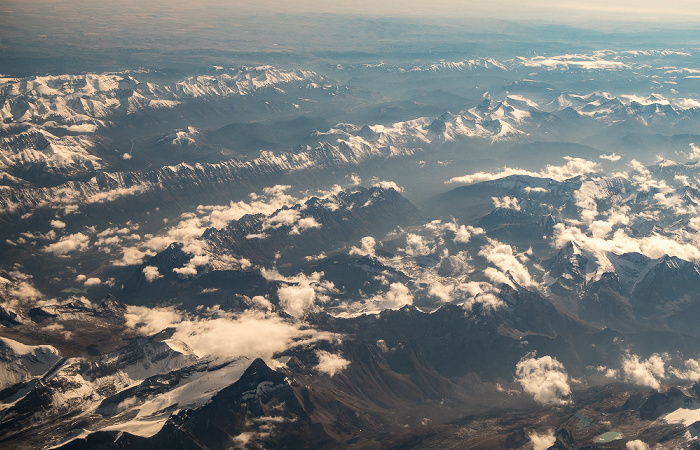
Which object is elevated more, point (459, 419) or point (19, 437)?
point (19, 437)

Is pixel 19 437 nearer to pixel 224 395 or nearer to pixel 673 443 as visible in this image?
pixel 224 395

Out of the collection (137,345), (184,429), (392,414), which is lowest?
(392,414)

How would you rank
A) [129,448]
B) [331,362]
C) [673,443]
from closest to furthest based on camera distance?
[129,448], [673,443], [331,362]

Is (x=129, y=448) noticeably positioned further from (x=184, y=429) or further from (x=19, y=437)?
(x=19, y=437)

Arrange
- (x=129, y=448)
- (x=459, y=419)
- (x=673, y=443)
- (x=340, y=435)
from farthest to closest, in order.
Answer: (x=459, y=419) < (x=340, y=435) < (x=673, y=443) < (x=129, y=448)

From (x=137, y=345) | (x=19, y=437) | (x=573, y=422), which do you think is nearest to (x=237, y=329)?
(x=137, y=345)

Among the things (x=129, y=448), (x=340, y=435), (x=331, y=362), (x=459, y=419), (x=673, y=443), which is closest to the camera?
(x=129, y=448)

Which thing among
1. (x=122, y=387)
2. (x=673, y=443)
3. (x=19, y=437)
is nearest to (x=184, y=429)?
(x=122, y=387)

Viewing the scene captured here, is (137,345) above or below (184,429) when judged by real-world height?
above

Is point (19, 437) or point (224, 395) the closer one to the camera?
point (19, 437)
